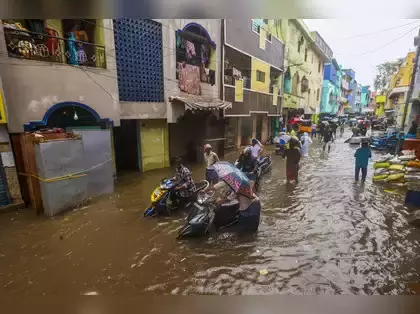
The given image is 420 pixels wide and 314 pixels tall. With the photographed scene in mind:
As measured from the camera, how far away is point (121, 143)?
1162 cm

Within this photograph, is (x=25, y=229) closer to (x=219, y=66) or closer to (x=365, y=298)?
(x=365, y=298)

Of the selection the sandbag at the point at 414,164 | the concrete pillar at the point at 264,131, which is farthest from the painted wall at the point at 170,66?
the concrete pillar at the point at 264,131

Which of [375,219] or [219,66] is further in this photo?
[219,66]

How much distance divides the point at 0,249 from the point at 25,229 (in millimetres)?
852

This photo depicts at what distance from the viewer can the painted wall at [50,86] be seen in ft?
21.6

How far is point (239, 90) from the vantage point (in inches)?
624

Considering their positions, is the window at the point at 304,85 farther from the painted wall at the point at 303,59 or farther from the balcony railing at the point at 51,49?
the balcony railing at the point at 51,49

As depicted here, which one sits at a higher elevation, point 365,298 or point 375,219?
point 365,298

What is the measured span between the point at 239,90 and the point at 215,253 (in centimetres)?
1290

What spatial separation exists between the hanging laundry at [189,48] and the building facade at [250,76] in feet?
8.61

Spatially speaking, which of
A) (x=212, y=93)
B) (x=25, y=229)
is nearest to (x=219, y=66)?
(x=212, y=93)

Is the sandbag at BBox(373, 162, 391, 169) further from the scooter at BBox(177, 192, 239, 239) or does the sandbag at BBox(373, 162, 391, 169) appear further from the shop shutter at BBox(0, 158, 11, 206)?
the shop shutter at BBox(0, 158, 11, 206)

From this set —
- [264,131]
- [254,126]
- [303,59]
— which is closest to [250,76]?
[254,126]

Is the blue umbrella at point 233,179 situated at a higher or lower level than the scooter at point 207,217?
higher
